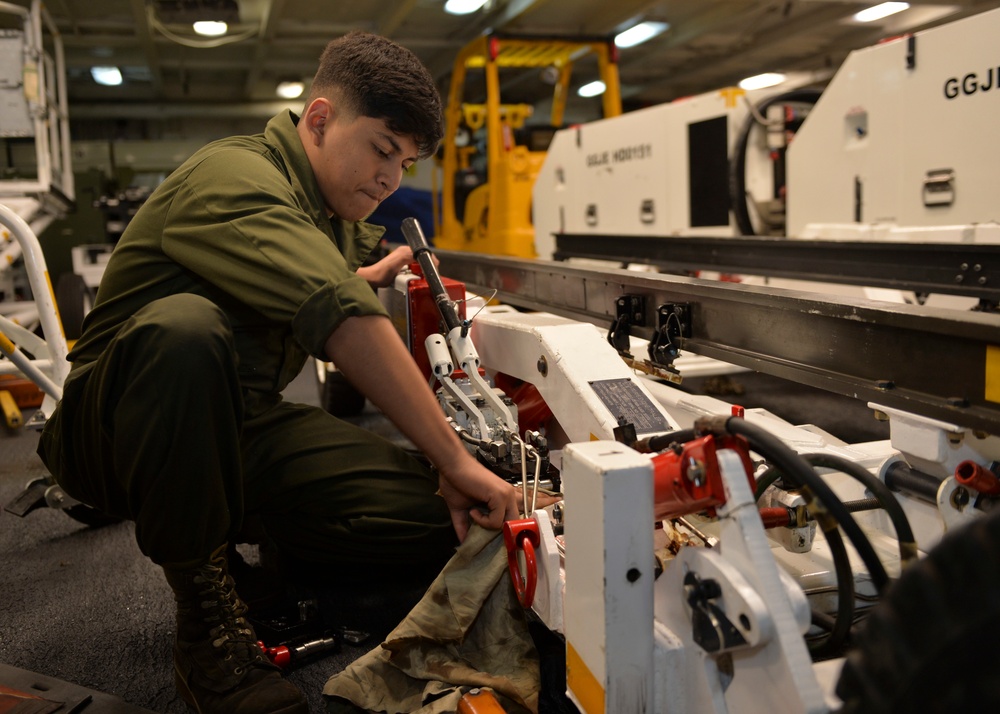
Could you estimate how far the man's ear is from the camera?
173 centimetres

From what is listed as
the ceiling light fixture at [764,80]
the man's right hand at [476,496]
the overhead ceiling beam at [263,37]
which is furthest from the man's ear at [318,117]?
the ceiling light fixture at [764,80]

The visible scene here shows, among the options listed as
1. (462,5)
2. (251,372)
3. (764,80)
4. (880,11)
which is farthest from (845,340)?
(764,80)

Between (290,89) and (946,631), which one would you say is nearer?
(946,631)

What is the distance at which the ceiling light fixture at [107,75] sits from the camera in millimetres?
9891

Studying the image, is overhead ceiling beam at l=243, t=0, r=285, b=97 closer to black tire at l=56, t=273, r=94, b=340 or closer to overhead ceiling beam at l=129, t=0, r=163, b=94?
overhead ceiling beam at l=129, t=0, r=163, b=94

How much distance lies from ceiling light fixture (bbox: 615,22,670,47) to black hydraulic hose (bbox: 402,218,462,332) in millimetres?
7419

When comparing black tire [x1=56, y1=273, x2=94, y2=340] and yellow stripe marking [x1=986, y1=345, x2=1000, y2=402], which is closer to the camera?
yellow stripe marking [x1=986, y1=345, x2=1000, y2=402]

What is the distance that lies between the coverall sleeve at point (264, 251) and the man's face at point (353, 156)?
186mm

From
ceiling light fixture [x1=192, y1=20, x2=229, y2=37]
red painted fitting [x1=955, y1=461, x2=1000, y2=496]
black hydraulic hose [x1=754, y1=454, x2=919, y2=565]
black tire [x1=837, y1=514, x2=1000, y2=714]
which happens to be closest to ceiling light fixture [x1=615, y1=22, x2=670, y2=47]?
ceiling light fixture [x1=192, y1=20, x2=229, y2=37]

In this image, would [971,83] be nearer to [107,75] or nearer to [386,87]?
[386,87]

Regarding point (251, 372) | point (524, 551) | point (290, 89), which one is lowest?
point (524, 551)

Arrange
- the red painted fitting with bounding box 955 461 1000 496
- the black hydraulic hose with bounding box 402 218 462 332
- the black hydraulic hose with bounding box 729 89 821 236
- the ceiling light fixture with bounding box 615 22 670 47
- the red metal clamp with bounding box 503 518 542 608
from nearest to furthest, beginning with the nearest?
the red painted fitting with bounding box 955 461 1000 496 < the red metal clamp with bounding box 503 518 542 608 < the black hydraulic hose with bounding box 402 218 462 332 < the black hydraulic hose with bounding box 729 89 821 236 < the ceiling light fixture with bounding box 615 22 670 47

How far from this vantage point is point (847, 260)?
10.4 ft

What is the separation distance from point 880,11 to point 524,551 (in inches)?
354
